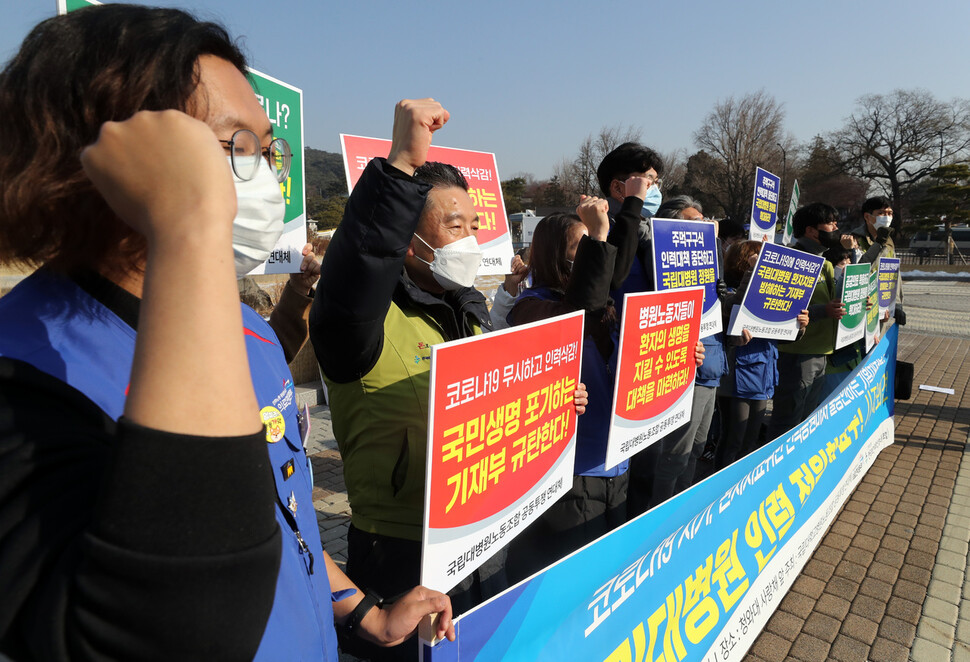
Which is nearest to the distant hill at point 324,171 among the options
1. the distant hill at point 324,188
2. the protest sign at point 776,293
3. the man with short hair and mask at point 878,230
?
the distant hill at point 324,188

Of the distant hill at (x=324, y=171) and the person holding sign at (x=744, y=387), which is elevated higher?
the distant hill at (x=324, y=171)

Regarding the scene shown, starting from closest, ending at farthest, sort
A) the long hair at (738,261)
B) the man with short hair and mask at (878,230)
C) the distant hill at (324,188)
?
the long hair at (738,261) < the man with short hair and mask at (878,230) < the distant hill at (324,188)

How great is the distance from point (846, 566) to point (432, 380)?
131 inches

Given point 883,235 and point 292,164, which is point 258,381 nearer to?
point 292,164

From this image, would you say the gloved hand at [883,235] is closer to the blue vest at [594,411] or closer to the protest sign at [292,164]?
the blue vest at [594,411]

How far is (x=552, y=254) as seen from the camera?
109 inches

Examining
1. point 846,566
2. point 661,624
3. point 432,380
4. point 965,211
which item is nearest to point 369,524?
point 432,380

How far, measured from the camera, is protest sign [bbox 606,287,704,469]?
247 cm

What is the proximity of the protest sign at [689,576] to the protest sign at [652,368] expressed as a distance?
416mm

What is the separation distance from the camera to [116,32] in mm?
720

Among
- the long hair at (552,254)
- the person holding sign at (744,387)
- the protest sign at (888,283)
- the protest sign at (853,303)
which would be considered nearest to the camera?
the long hair at (552,254)

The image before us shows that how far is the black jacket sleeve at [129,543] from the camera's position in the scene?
0.51 m

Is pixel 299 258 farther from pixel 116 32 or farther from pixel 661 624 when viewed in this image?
pixel 661 624

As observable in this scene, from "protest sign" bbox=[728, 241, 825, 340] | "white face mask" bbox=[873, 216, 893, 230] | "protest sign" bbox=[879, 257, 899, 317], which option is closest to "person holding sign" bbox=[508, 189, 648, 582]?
"protest sign" bbox=[728, 241, 825, 340]
